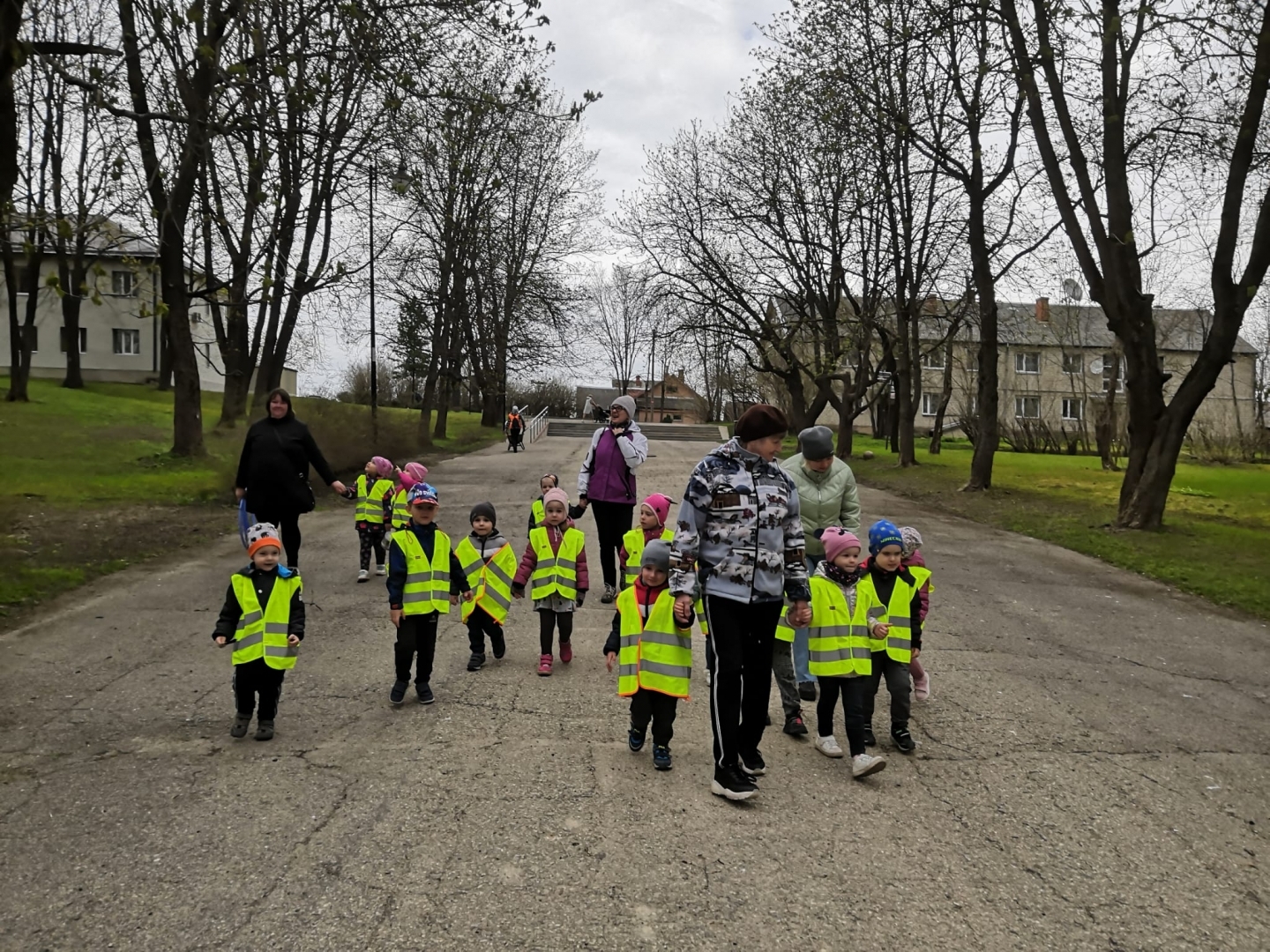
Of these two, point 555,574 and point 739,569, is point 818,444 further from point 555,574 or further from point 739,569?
point 555,574

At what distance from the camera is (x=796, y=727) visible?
558 cm

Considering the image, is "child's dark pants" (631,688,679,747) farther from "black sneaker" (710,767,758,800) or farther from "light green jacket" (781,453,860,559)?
"light green jacket" (781,453,860,559)

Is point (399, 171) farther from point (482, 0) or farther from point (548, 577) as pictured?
point (548, 577)

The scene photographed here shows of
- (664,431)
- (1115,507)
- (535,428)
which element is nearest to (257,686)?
(1115,507)

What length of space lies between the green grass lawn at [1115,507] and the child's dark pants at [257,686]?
31.2 ft

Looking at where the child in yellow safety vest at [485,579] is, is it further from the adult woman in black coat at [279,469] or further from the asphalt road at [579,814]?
the adult woman in black coat at [279,469]

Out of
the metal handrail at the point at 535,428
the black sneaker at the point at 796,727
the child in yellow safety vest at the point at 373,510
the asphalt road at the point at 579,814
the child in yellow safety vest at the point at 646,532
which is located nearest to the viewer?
the asphalt road at the point at 579,814

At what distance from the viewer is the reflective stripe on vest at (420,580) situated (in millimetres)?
5984

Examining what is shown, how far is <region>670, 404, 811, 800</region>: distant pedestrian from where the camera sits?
4.58 m

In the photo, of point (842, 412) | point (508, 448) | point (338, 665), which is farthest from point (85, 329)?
point (338, 665)

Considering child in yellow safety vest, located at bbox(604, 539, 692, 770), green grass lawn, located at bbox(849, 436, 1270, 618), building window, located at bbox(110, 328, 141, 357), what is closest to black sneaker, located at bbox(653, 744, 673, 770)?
child in yellow safety vest, located at bbox(604, 539, 692, 770)

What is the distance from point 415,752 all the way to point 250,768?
802 millimetres

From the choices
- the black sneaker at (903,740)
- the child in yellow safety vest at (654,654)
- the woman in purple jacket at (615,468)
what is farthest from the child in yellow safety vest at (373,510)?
the black sneaker at (903,740)

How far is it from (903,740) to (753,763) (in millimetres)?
1015
